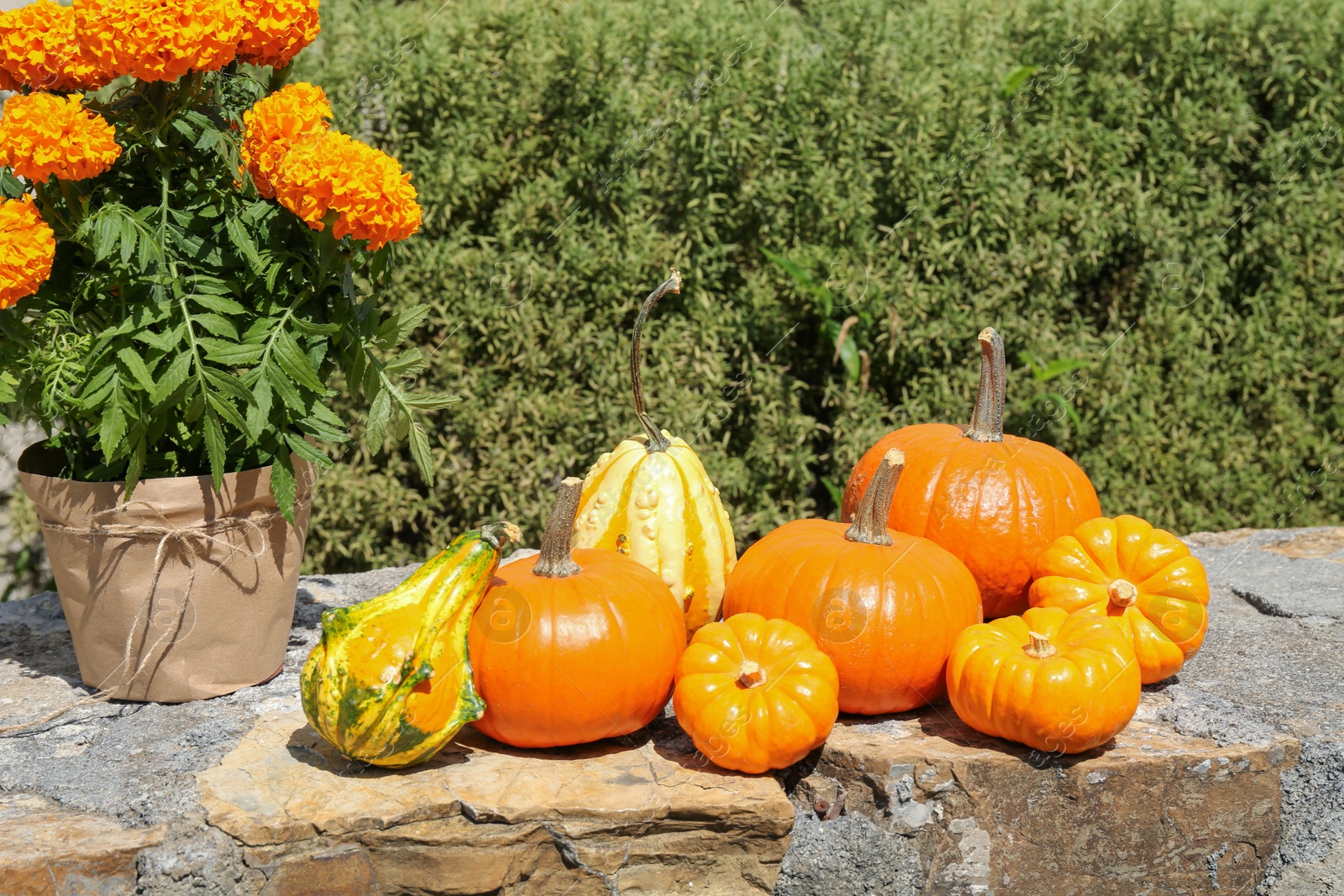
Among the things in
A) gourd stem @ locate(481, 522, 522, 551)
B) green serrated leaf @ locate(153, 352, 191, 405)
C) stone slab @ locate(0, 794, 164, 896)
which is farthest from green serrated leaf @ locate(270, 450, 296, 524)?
stone slab @ locate(0, 794, 164, 896)

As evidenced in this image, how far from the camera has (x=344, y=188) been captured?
2.06m

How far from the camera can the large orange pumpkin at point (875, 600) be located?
7.75 feet

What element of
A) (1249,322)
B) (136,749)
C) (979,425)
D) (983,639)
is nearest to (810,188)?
(979,425)

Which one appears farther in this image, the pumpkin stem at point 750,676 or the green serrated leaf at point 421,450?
the green serrated leaf at point 421,450

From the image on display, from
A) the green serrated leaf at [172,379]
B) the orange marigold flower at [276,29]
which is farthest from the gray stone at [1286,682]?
the orange marigold flower at [276,29]

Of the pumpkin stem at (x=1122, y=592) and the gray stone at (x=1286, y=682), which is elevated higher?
the pumpkin stem at (x=1122, y=592)

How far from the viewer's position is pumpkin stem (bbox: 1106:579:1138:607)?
248cm

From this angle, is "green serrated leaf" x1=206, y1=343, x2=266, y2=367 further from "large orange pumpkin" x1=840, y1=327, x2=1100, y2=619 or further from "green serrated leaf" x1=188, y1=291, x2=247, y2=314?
"large orange pumpkin" x1=840, y1=327, x2=1100, y2=619

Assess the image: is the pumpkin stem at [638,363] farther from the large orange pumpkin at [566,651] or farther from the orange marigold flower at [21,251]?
the orange marigold flower at [21,251]

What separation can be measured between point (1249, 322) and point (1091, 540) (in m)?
2.25

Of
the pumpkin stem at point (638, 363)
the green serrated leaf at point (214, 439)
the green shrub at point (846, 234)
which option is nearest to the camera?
the green serrated leaf at point (214, 439)

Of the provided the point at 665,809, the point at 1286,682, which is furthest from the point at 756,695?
the point at 1286,682

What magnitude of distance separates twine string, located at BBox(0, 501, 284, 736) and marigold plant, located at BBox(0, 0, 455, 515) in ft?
0.38

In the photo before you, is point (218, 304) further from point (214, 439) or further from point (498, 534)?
point (498, 534)
